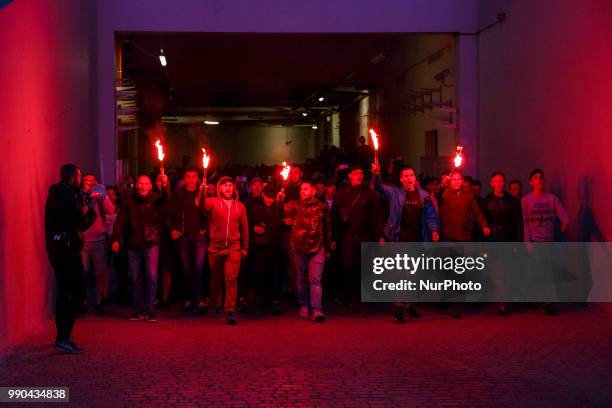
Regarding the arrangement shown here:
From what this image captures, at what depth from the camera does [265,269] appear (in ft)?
42.8

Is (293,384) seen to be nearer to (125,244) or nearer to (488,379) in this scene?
(488,379)

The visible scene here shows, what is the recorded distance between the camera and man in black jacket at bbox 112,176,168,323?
1194cm

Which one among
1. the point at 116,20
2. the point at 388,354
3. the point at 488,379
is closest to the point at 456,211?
the point at 388,354

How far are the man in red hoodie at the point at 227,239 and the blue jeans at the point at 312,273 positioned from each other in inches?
30.0

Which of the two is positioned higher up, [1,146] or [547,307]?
[1,146]

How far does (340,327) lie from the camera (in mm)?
11578

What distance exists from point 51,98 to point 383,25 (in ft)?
23.6

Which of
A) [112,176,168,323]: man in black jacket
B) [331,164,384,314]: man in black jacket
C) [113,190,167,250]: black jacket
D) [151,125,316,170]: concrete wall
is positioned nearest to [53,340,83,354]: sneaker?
[112,176,168,323]: man in black jacket

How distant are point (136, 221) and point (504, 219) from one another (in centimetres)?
514

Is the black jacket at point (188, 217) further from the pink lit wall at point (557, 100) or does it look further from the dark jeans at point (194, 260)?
the pink lit wall at point (557, 100)

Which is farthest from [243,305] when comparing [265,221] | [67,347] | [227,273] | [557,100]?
[557,100]

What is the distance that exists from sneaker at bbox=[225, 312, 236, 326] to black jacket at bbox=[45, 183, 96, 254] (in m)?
2.74

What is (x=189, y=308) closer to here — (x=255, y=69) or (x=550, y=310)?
(x=550, y=310)

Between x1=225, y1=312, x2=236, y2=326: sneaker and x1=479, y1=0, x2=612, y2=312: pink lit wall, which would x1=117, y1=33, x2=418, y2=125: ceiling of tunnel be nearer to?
x1=479, y1=0, x2=612, y2=312: pink lit wall
